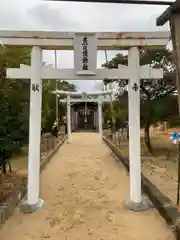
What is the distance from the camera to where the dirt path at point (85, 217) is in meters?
4.60

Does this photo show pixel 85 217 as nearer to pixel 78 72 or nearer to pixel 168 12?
pixel 78 72

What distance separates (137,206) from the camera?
5668 mm

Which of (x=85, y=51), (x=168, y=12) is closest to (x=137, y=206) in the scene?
(x=85, y=51)

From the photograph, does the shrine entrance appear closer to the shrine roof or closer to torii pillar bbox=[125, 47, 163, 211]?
torii pillar bbox=[125, 47, 163, 211]

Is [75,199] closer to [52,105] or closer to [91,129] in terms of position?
[52,105]

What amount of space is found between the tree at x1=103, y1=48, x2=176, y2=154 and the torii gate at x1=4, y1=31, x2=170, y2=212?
6319mm

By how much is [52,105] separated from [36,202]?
15.3m

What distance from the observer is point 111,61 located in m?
13.0

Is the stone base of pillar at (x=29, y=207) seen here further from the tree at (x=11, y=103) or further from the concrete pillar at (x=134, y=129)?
the concrete pillar at (x=134, y=129)

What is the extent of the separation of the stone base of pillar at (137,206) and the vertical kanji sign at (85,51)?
2404 millimetres

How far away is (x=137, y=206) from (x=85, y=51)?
2.77 m

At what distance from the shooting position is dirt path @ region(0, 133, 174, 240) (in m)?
4.60

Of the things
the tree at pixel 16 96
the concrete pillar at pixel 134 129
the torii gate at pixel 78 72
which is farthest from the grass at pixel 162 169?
the tree at pixel 16 96

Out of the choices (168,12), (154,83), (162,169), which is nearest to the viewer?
(168,12)
